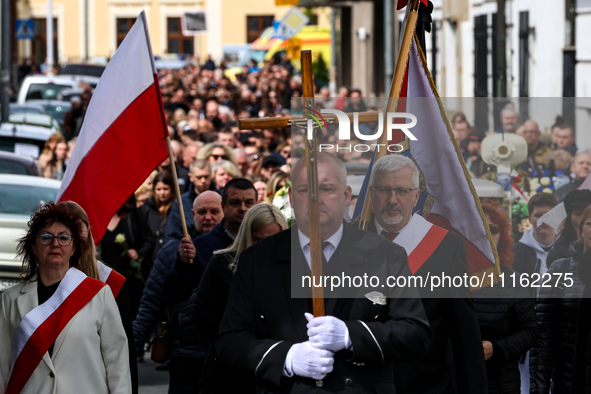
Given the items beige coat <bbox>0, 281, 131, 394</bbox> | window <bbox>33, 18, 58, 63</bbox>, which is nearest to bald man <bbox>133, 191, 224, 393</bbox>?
beige coat <bbox>0, 281, 131, 394</bbox>

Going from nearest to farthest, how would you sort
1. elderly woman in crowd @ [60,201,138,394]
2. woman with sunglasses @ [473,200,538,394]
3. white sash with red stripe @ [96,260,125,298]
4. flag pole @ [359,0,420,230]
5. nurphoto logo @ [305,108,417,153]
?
1. nurphoto logo @ [305,108,417,153]
2. flag pole @ [359,0,420,230]
3. elderly woman in crowd @ [60,201,138,394]
4. white sash with red stripe @ [96,260,125,298]
5. woman with sunglasses @ [473,200,538,394]

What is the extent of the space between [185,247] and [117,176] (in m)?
0.70

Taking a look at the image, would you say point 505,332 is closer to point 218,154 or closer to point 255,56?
point 218,154

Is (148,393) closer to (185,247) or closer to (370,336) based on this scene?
(185,247)

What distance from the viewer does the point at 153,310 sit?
24.7ft

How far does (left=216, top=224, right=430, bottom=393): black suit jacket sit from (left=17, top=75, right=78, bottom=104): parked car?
27490 mm

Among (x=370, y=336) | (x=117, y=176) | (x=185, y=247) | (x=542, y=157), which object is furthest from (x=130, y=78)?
(x=370, y=336)

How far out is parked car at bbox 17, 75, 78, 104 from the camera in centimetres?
3178

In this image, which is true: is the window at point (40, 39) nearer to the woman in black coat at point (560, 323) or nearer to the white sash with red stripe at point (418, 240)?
the woman in black coat at point (560, 323)

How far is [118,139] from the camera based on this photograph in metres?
7.52

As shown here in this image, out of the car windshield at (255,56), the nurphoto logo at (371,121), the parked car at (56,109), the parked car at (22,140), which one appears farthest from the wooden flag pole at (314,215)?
the car windshield at (255,56)

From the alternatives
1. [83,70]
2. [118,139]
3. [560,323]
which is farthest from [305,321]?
[83,70]

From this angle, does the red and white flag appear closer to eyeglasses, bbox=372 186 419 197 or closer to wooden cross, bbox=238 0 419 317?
eyeglasses, bbox=372 186 419 197

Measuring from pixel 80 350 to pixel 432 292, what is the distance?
1416 millimetres
